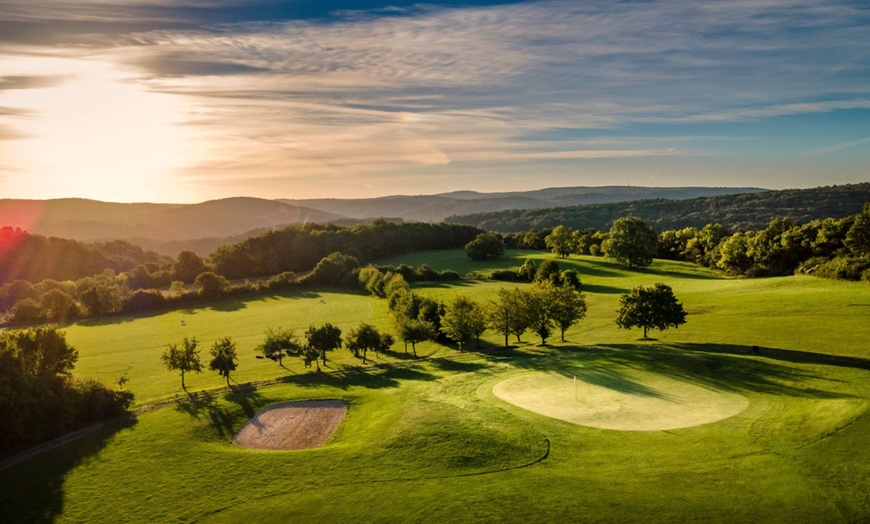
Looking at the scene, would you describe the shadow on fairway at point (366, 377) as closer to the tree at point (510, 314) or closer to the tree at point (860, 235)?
the tree at point (510, 314)

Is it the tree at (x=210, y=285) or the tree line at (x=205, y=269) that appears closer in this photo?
the tree line at (x=205, y=269)

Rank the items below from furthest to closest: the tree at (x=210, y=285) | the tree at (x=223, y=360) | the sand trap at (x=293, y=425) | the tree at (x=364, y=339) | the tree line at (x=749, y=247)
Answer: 1. the tree at (x=210, y=285)
2. the tree line at (x=749, y=247)
3. the tree at (x=364, y=339)
4. the tree at (x=223, y=360)
5. the sand trap at (x=293, y=425)

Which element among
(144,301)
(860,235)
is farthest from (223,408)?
(860,235)

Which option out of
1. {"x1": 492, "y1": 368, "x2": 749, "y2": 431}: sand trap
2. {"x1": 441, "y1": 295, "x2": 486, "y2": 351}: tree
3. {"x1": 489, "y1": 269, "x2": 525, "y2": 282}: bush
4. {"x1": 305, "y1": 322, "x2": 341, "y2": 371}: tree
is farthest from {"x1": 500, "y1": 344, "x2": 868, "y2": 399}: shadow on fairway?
{"x1": 489, "y1": 269, "x2": 525, "y2": 282}: bush

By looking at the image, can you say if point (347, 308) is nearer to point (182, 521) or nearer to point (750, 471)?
point (182, 521)

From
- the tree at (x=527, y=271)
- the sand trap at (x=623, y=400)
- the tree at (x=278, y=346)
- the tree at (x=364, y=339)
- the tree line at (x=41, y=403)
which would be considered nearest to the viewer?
the sand trap at (x=623, y=400)

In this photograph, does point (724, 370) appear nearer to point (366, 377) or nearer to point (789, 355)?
point (789, 355)

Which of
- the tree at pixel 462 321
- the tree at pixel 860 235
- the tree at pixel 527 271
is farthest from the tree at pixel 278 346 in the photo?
the tree at pixel 860 235

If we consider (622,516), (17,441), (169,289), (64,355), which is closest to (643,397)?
(622,516)
